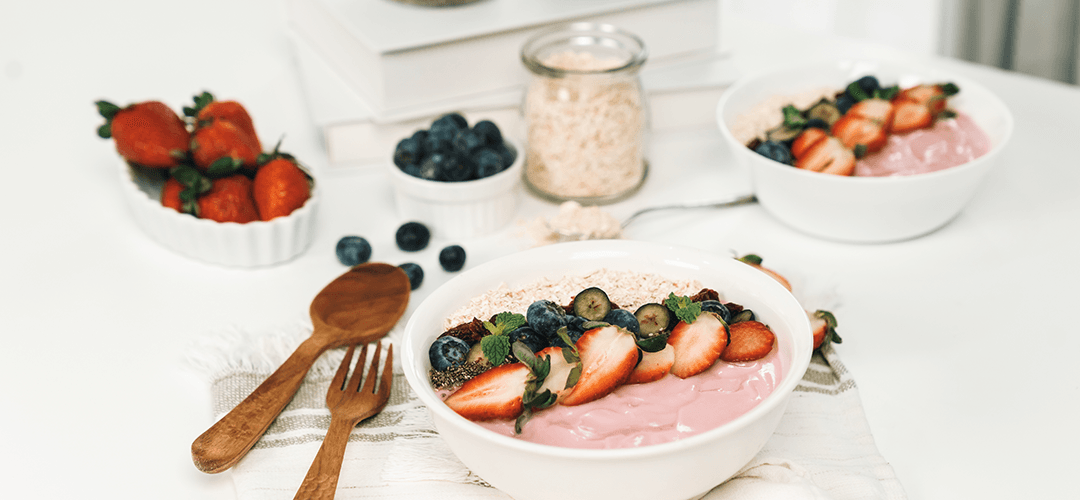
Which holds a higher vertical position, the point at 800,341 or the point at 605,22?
the point at 605,22

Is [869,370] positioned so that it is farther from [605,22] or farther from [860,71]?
[605,22]

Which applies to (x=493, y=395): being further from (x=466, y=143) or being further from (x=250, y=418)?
(x=466, y=143)

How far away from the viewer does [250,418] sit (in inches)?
33.2

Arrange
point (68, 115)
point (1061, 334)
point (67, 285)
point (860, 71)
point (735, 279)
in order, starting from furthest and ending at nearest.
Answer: point (68, 115) < point (860, 71) < point (67, 285) < point (1061, 334) < point (735, 279)

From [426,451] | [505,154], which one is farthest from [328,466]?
[505,154]

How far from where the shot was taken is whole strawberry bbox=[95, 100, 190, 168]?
3.88 feet

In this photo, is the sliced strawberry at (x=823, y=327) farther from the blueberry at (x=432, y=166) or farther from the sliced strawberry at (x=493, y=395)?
the blueberry at (x=432, y=166)

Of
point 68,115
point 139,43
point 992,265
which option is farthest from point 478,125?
point 139,43

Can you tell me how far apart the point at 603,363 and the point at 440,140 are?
56cm

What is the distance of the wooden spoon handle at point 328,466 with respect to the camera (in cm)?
72

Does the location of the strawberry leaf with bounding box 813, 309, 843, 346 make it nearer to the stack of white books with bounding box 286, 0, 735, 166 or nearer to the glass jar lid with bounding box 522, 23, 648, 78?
the glass jar lid with bounding box 522, 23, 648, 78

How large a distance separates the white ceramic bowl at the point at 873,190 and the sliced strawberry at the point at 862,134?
0.09m

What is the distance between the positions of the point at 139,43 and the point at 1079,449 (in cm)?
201

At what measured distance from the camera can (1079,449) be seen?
84 centimetres
